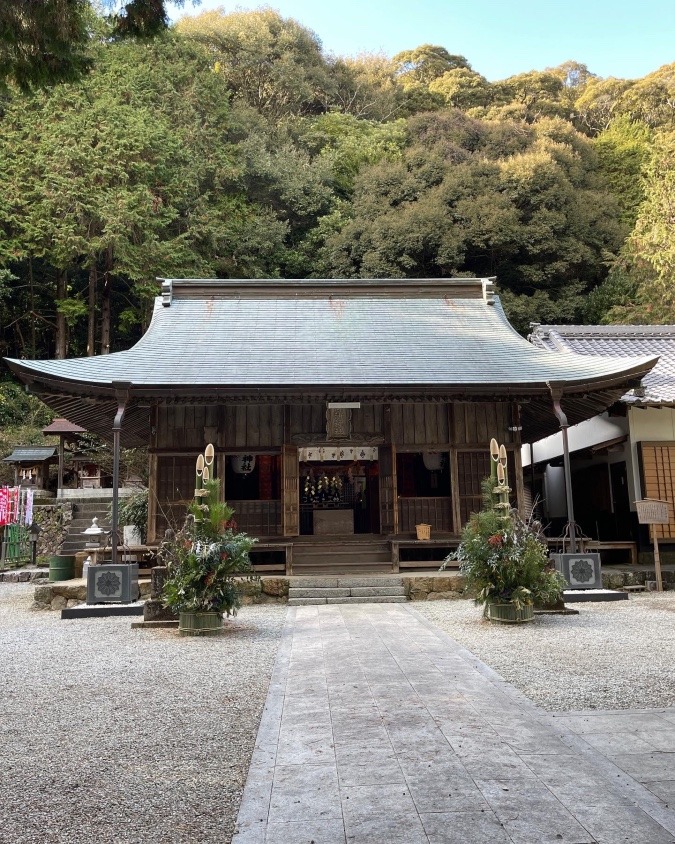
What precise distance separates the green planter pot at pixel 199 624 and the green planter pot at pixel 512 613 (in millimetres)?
3331

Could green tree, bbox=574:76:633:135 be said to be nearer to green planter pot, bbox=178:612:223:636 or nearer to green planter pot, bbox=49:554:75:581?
green planter pot, bbox=49:554:75:581

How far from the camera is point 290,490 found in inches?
485

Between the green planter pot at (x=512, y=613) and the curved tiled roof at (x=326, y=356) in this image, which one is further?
the curved tiled roof at (x=326, y=356)

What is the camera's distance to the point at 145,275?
23875 mm

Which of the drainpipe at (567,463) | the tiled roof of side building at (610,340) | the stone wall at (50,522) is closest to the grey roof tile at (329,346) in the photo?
the drainpipe at (567,463)

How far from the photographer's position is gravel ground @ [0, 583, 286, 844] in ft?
8.89

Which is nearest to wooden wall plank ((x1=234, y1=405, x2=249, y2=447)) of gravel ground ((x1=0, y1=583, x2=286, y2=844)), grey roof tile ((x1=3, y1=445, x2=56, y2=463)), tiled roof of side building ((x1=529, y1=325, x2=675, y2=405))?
gravel ground ((x1=0, y1=583, x2=286, y2=844))

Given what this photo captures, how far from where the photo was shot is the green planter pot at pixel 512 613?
7.86 m

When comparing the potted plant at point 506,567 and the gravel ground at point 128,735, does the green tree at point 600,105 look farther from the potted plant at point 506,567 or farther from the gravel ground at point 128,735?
the gravel ground at point 128,735

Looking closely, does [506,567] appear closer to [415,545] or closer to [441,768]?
[415,545]

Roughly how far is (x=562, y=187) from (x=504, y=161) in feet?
9.69

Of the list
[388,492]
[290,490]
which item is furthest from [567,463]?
[290,490]

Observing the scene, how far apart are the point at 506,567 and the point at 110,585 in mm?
5594

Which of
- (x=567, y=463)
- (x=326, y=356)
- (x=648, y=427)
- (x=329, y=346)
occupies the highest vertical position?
(x=329, y=346)
